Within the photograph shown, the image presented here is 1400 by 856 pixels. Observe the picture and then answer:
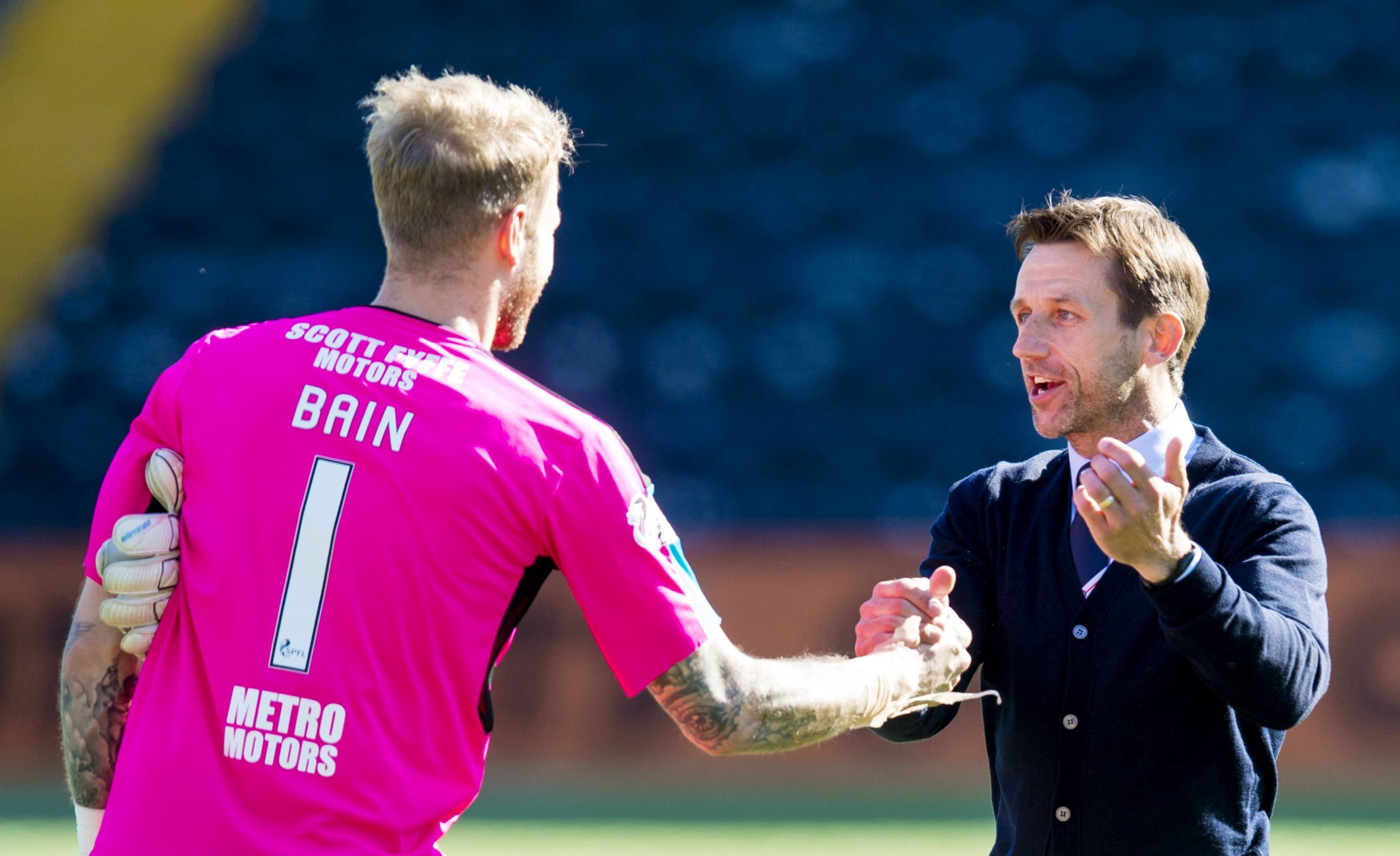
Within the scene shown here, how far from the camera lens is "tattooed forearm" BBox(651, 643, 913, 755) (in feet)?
7.47

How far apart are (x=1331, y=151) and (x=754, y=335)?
3.50m

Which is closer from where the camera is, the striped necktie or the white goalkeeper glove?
the white goalkeeper glove

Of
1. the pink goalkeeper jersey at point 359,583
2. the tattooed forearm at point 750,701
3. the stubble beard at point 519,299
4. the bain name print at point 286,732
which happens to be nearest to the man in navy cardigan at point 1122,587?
the tattooed forearm at point 750,701

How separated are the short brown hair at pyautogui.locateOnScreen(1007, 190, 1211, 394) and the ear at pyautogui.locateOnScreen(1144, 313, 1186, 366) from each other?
0.5 inches

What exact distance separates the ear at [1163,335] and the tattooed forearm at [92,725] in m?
1.84

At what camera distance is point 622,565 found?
7.27ft

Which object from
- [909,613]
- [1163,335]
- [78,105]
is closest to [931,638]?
[909,613]

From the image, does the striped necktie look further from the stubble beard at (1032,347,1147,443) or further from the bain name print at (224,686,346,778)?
the bain name print at (224,686,346,778)

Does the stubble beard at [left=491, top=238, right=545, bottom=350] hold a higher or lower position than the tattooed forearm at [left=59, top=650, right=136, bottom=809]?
higher

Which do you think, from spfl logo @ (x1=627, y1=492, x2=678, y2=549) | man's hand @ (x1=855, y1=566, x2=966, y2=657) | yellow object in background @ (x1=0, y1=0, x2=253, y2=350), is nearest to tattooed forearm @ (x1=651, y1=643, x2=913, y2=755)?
spfl logo @ (x1=627, y1=492, x2=678, y2=549)

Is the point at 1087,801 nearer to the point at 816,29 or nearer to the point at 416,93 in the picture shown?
the point at 416,93

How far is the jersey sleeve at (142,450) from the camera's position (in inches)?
89.8

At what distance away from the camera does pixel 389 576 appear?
212 cm

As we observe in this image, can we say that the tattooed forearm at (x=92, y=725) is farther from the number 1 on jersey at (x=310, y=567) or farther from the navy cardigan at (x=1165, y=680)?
the navy cardigan at (x=1165, y=680)
